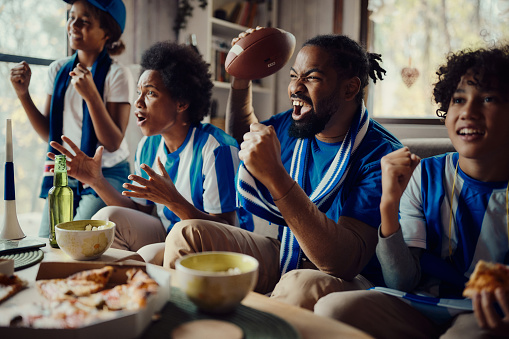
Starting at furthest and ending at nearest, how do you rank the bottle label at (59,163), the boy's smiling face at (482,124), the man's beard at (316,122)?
the man's beard at (316,122) → the bottle label at (59,163) → the boy's smiling face at (482,124)

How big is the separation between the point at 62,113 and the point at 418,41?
2623 mm

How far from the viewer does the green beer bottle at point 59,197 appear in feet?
4.53

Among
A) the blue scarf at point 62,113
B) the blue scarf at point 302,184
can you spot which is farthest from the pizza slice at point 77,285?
the blue scarf at point 62,113

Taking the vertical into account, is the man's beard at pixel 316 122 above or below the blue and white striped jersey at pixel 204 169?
above

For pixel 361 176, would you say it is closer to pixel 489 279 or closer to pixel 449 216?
pixel 449 216

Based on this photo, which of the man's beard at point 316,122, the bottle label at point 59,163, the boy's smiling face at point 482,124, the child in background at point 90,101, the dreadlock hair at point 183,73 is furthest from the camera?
the child in background at point 90,101

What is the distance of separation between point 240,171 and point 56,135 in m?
1.37

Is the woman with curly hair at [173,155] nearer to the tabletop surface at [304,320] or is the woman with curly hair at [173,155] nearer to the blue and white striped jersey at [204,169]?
the blue and white striped jersey at [204,169]

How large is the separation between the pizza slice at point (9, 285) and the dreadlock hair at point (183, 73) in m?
1.25

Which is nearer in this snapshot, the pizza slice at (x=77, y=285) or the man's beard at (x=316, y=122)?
the pizza slice at (x=77, y=285)

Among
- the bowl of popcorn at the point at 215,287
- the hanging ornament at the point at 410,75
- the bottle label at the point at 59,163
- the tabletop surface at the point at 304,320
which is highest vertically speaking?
the hanging ornament at the point at 410,75

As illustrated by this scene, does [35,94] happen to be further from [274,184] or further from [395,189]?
[395,189]

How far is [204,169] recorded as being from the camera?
76.5 inches

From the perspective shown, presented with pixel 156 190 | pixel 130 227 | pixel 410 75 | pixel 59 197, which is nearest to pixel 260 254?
pixel 156 190
